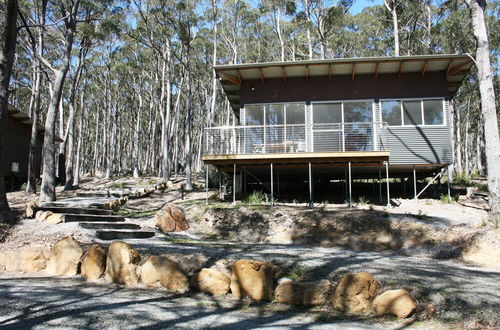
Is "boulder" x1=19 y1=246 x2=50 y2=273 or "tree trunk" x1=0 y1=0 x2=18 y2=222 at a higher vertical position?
"tree trunk" x1=0 y1=0 x2=18 y2=222

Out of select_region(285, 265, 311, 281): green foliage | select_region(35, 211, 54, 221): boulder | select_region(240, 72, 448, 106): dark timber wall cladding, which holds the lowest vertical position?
select_region(285, 265, 311, 281): green foliage

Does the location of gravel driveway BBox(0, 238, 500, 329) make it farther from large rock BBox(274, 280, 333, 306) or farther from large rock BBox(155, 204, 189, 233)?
large rock BBox(155, 204, 189, 233)

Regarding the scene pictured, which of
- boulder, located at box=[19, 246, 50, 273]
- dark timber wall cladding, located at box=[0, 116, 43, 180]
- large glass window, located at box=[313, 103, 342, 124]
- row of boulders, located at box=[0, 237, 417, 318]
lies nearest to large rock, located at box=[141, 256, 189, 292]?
row of boulders, located at box=[0, 237, 417, 318]

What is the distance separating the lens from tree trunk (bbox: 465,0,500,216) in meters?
11.1

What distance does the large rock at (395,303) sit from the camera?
5266 millimetres

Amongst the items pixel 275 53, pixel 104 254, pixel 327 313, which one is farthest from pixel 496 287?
pixel 275 53

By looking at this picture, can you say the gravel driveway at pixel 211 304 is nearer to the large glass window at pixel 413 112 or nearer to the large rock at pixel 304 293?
the large rock at pixel 304 293

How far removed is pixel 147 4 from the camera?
80.9ft

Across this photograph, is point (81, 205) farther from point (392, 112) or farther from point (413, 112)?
point (413, 112)

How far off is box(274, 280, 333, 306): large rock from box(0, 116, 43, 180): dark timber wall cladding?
2018cm

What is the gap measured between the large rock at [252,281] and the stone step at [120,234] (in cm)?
400

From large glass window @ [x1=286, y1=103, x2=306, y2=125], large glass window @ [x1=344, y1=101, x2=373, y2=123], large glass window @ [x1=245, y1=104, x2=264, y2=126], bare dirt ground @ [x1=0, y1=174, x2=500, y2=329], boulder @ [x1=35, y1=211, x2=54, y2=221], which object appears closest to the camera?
bare dirt ground @ [x1=0, y1=174, x2=500, y2=329]

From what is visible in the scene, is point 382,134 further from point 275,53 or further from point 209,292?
point 275,53

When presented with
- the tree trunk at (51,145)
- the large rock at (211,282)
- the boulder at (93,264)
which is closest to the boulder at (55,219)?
the boulder at (93,264)
